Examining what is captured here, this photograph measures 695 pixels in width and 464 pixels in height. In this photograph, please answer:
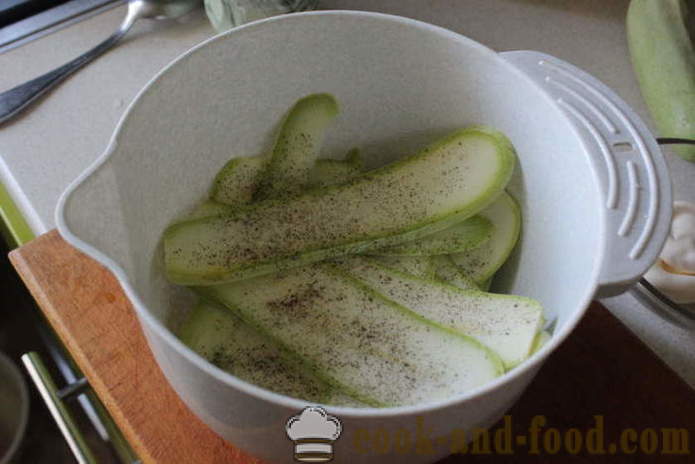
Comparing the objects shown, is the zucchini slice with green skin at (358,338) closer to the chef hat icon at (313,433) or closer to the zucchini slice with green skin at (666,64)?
the chef hat icon at (313,433)

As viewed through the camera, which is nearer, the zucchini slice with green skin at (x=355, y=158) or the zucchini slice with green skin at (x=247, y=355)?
the zucchini slice with green skin at (x=247, y=355)

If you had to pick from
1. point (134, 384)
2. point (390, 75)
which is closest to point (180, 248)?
point (134, 384)

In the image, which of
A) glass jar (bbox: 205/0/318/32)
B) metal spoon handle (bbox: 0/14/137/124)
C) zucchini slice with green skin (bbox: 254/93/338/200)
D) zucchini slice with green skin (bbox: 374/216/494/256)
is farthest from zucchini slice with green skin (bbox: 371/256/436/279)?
metal spoon handle (bbox: 0/14/137/124)

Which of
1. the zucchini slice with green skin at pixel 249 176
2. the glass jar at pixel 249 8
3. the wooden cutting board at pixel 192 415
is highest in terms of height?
the glass jar at pixel 249 8

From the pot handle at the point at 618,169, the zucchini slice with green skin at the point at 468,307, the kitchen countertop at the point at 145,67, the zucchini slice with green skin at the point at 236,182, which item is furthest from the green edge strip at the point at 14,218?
the pot handle at the point at 618,169

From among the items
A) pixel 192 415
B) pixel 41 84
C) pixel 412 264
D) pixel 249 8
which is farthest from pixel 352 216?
pixel 41 84

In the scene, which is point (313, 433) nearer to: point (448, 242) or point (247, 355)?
point (247, 355)
